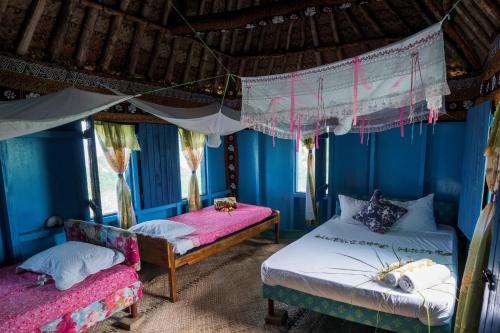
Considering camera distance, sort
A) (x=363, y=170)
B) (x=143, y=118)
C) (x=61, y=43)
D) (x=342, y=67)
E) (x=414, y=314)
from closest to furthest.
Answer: (x=414, y=314) → (x=342, y=67) → (x=61, y=43) → (x=143, y=118) → (x=363, y=170)

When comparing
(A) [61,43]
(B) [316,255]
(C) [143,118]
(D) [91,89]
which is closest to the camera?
(B) [316,255]

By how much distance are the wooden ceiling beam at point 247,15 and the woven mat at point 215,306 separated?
292 centimetres

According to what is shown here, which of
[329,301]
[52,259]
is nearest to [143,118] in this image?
[52,259]

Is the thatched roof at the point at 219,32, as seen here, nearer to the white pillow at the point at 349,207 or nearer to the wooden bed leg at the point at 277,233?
the white pillow at the point at 349,207

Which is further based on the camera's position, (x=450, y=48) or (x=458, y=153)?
(x=458, y=153)

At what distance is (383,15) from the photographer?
151 inches

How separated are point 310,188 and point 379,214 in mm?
1275

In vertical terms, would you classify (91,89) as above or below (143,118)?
above

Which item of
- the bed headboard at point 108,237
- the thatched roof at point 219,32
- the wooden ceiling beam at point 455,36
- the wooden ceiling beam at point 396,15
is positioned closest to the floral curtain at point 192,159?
the thatched roof at point 219,32

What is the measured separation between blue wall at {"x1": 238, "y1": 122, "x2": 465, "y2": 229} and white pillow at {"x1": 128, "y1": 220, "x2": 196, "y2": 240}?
2217 millimetres

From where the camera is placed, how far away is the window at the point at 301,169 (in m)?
5.32

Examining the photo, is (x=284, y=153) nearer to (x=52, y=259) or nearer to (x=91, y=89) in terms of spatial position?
(x=91, y=89)

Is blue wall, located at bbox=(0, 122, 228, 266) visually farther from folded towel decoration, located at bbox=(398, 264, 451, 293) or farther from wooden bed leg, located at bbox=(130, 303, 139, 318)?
folded towel decoration, located at bbox=(398, 264, 451, 293)

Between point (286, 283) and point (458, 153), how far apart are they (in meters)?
2.99
